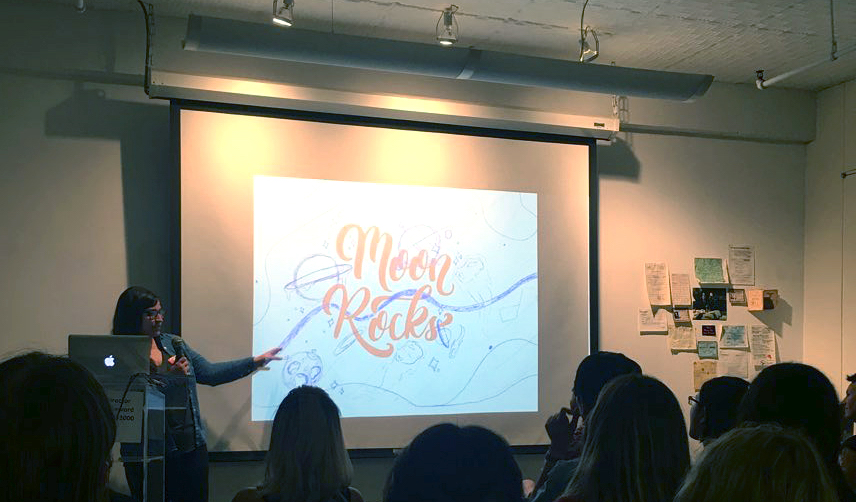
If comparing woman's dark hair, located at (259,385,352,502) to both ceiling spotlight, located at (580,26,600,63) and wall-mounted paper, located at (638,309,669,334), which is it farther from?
wall-mounted paper, located at (638,309,669,334)

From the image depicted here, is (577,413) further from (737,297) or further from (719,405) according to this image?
(737,297)

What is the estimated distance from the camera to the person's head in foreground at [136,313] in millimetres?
3242

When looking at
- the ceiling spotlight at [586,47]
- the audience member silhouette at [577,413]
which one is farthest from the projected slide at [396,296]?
the audience member silhouette at [577,413]

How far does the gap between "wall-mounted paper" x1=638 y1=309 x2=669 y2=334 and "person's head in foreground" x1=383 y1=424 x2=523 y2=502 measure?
3.63 meters

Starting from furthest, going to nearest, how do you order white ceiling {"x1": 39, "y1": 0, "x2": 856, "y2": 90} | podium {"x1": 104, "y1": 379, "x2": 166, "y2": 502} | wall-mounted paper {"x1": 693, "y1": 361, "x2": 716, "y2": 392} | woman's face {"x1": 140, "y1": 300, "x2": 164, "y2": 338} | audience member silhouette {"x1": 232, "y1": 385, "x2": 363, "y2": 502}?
wall-mounted paper {"x1": 693, "y1": 361, "x2": 716, "y2": 392} → white ceiling {"x1": 39, "y1": 0, "x2": 856, "y2": 90} → woman's face {"x1": 140, "y1": 300, "x2": 164, "y2": 338} → podium {"x1": 104, "y1": 379, "x2": 166, "y2": 502} → audience member silhouette {"x1": 232, "y1": 385, "x2": 363, "y2": 502}

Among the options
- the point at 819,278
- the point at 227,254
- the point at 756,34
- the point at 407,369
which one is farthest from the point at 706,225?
the point at 227,254

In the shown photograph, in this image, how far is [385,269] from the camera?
406 centimetres

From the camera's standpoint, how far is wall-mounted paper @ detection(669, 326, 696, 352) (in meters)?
4.71

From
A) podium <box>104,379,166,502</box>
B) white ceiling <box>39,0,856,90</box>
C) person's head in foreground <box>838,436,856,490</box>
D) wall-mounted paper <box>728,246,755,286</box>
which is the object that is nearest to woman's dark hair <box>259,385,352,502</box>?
podium <box>104,379,166,502</box>

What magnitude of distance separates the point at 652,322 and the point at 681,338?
23 centimetres

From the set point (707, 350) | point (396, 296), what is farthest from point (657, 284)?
point (396, 296)

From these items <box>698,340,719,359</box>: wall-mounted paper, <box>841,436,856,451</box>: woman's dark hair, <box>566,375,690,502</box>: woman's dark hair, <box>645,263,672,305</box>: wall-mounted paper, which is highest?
<box>645,263,672,305</box>: wall-mounted paper

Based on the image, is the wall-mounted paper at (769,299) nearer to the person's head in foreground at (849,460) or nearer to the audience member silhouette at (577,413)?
the audience member silhouette at (577,413)

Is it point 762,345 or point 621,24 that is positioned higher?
point 621,24
